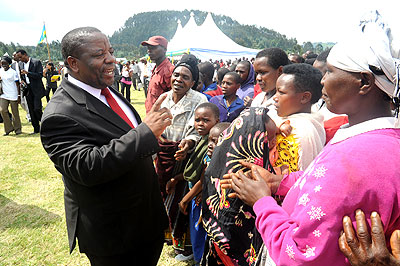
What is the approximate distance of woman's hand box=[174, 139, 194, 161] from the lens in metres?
2.61

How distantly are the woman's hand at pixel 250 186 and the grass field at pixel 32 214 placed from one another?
2026 millimetres

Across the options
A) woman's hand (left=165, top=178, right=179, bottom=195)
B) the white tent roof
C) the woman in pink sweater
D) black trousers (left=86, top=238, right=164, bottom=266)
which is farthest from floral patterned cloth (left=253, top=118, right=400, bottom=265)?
the white tent roof

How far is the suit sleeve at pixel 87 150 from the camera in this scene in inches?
54.8

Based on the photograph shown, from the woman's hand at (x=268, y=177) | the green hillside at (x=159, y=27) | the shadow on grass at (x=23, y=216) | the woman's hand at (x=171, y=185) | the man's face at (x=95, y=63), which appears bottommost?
the shadow on grass at (x=23, y=216)

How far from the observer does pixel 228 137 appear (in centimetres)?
161

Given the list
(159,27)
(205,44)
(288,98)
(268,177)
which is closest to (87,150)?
(268,177)

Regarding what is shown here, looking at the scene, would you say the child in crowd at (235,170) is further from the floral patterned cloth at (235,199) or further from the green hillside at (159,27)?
the green hillside at (159,27)

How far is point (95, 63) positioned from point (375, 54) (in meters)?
1.41

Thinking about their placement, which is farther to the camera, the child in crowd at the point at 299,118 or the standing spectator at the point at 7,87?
the standing spectator at the point at 7,87

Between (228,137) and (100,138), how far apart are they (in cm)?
74

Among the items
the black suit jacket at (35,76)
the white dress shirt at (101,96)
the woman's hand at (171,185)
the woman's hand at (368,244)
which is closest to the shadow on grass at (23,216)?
the woman's hand at (171,185)

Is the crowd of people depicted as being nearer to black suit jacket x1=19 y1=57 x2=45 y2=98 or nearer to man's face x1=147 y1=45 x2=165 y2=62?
man's face x1=147 y1=45 x2=165 y2=62

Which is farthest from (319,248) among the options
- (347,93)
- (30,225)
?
(30,225)

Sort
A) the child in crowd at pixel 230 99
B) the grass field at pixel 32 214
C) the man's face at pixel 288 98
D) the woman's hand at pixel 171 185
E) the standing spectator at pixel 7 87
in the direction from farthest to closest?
the standing spectator at pixel 7 87, the child in crowd at pixel 230 99, the grass field at pixel 32 214, the woman's hand at pixel 171 185, the man's face at pixel 288 98
